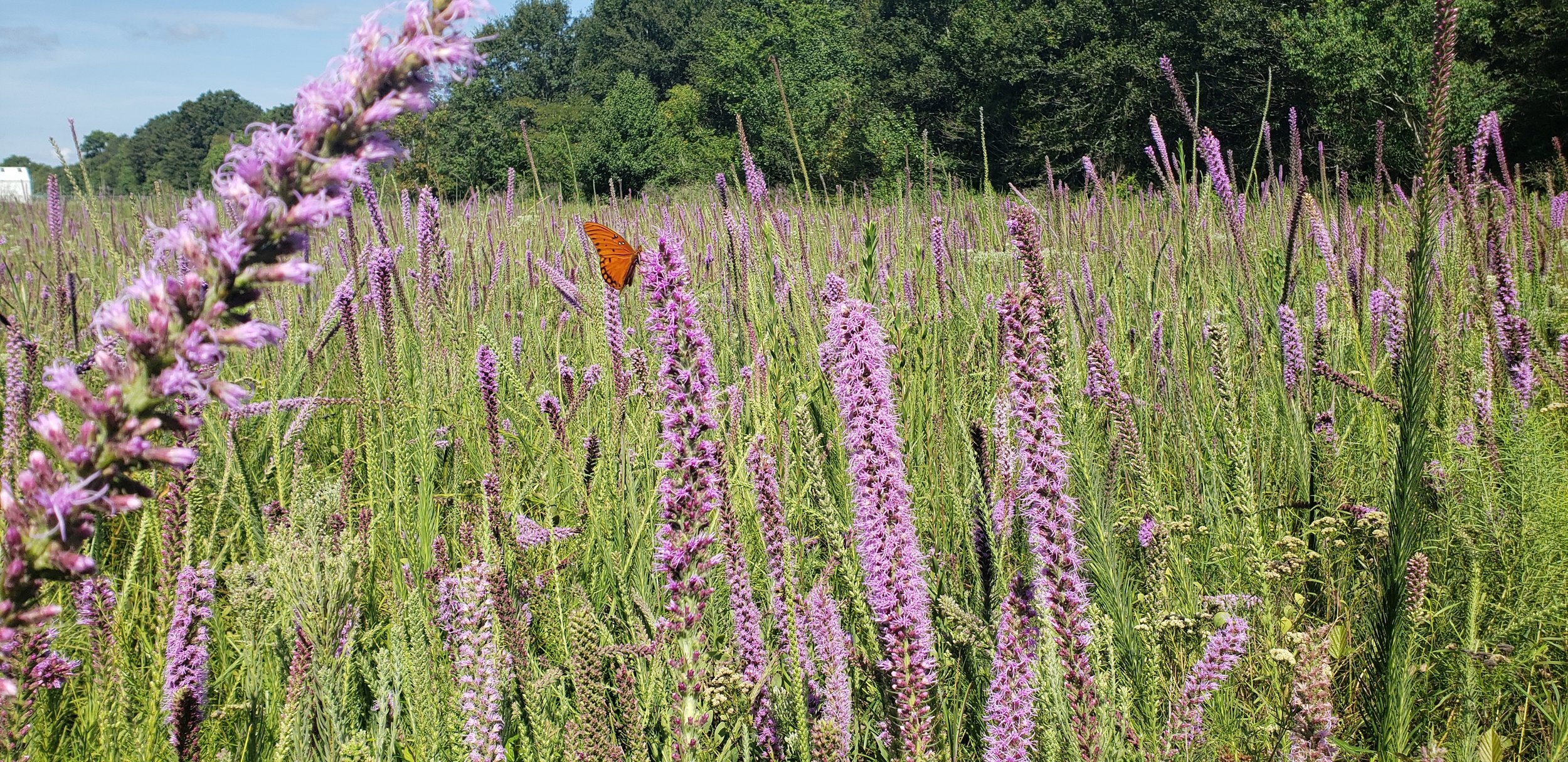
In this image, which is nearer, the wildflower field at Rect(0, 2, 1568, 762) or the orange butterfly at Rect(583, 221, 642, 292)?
the wildflower field at Rect(0, 2, 1568, 762)

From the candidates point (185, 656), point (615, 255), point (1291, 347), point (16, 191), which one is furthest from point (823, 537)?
point (16, 191)

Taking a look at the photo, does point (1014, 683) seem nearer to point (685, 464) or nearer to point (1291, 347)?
point (685, 464)

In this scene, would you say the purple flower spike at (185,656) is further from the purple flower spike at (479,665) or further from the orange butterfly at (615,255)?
the orange butterfly at (615,255)

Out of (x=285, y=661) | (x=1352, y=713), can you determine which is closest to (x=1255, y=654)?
(x=1352, y=713)

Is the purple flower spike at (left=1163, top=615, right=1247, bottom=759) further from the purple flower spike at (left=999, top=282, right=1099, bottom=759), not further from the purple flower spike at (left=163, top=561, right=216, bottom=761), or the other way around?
the purple flower spike at (left=163, top=561, right=216, bottom=761)

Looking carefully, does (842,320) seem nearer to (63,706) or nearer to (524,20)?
(63,706)

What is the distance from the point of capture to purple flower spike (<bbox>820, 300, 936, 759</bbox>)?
1.40 metres

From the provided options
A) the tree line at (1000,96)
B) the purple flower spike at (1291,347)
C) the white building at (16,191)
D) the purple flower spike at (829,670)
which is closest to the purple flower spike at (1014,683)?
the purple flower spike at (829,670)

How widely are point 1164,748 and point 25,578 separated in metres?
1.60

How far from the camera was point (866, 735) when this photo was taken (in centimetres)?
182

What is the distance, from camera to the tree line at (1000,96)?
22.7 meters

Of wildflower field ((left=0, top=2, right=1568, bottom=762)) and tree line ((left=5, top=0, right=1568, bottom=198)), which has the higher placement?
tree line ((left=5, top=0, right=1568, bottom=198))

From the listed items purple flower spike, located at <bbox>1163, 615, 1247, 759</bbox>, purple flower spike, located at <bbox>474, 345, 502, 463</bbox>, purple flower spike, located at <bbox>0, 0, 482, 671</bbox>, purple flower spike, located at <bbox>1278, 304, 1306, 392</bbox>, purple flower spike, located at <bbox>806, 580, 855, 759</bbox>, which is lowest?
purple flower spike, located at <bbox>1163, 615, 1247, 759</bbox>

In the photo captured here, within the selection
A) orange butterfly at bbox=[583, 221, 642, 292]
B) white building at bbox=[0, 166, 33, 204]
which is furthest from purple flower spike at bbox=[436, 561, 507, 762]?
white building at bbox=[0, 166, 33, 204]
